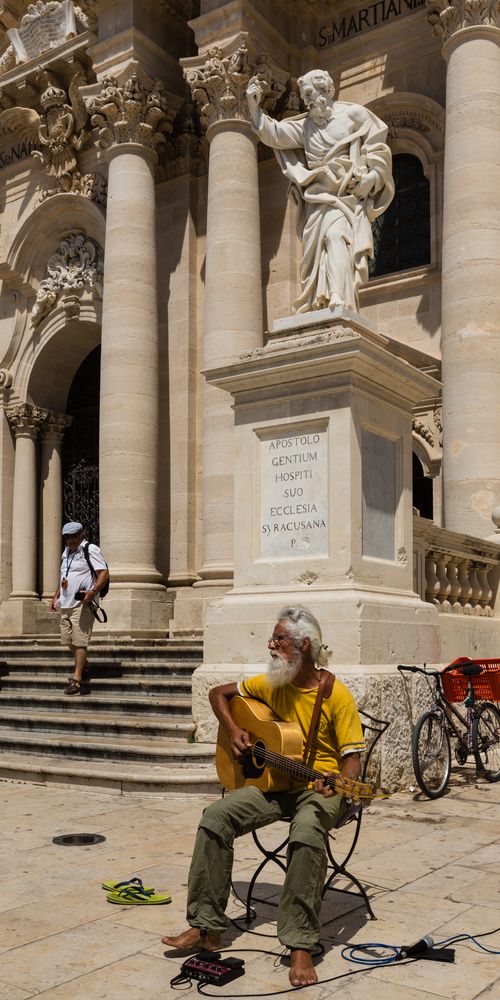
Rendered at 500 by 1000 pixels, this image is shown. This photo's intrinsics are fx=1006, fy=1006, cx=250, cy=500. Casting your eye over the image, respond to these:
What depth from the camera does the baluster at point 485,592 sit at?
1100cm

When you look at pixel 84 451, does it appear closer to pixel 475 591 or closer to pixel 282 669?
pixel 475 591

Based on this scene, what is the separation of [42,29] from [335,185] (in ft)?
46.7

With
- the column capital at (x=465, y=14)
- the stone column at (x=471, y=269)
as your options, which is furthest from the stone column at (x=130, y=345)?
the stone column at (x=471, y=269)

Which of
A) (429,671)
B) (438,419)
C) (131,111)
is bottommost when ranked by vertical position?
(429,671)

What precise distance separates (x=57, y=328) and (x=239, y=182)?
6016 millimetres

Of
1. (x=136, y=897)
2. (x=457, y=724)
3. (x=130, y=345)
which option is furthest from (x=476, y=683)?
(x=130, y=345)

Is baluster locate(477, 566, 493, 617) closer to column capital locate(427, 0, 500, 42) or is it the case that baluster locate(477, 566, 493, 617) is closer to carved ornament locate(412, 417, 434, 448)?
carved ornament locate(412, 417, 434, 448)

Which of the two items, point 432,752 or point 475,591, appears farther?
point 475,591

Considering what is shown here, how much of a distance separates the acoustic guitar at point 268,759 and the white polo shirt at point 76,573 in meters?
6.74

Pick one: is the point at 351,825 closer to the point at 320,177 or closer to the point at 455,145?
the point at 320,177

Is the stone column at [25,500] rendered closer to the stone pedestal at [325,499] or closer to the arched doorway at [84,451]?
the arched doorway at [84,451]

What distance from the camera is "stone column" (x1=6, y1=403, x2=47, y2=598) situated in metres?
20.3

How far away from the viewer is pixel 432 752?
764cm

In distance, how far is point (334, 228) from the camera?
28.5ft
